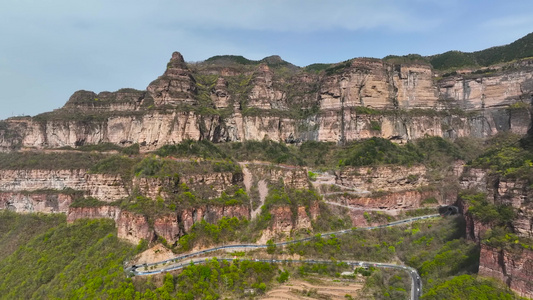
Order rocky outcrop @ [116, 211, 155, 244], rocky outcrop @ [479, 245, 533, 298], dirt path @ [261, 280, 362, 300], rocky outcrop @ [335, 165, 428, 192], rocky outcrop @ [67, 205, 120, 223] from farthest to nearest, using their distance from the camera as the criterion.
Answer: rocky outcrop @ [335, 165, 428, 192] → rocky outcrop @ [67, 205, 120, 223] → rocky outcrop @ [116, 211, 155, 244] → dirt path @ [261, 280, 362, 300] → rocky outcrop @ [479, 245, 533, 298]

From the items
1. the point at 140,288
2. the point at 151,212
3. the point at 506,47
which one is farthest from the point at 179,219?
the point at 506,47

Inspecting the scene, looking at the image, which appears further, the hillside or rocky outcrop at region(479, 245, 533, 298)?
the hillside

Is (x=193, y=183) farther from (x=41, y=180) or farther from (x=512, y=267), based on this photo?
(x=512, y=267)

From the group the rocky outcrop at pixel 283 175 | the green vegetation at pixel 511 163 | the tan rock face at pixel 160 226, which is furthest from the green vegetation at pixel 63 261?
the green vegetation at pixel 511 163

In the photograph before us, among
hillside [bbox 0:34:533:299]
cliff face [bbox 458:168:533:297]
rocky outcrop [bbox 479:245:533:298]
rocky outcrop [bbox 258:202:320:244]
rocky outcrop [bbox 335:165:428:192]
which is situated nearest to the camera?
rocky outcrop [bbox 479:245:533:298]

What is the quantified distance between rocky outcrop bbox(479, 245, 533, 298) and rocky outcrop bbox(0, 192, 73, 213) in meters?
57.6

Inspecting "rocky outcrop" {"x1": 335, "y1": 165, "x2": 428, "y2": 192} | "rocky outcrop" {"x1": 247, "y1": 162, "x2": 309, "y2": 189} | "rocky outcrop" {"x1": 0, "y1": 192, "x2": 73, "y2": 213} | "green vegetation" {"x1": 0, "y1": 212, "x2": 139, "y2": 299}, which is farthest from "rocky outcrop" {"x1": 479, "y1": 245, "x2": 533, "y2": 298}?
"rocky outcrop" {"x1": 0, "y1": 192, "x2": 73, "y2": 213}

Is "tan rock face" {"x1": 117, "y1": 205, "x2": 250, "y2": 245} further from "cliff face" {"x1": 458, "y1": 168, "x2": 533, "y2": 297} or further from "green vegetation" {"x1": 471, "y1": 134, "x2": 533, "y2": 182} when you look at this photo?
"green vegetation" {"x1": 471, "y1": 134, "x2": 533, "y2": 182}

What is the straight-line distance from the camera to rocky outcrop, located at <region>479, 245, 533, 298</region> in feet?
79.9

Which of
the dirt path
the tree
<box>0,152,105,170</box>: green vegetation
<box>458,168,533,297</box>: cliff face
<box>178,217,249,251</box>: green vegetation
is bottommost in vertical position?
the dirt path

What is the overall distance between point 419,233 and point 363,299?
17.6 meters

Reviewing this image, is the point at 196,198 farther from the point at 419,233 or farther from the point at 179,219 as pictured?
the point at 419,233

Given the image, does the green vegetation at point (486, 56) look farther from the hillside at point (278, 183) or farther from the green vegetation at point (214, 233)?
the green vegetation at point (214, 233)

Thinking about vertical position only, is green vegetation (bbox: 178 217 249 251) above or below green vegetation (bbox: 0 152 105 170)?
below
